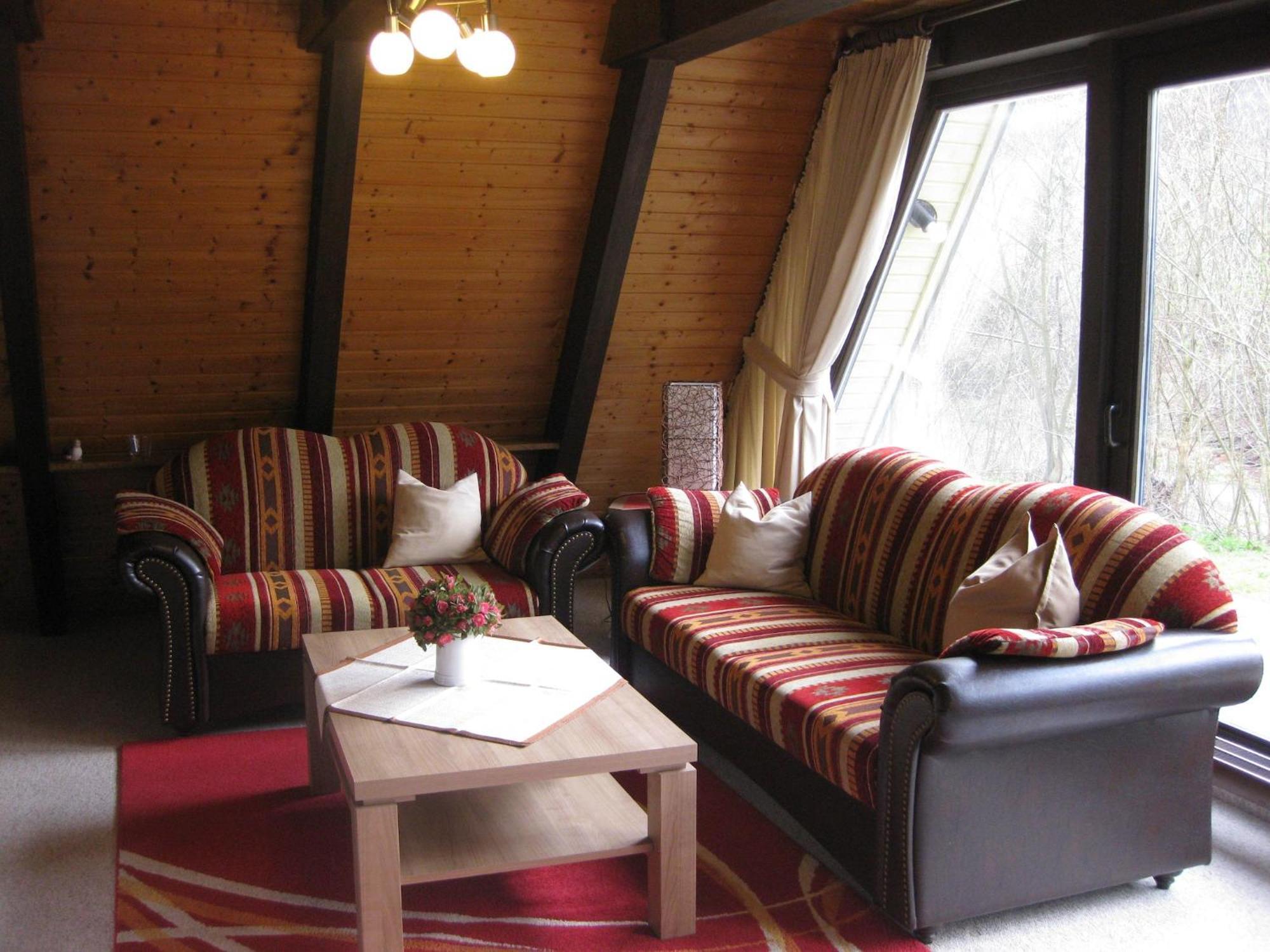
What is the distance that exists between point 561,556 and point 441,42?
1.89m

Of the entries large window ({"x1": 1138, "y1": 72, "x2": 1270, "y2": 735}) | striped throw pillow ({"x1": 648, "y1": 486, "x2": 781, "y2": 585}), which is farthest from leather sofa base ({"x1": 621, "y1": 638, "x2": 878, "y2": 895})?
large window ({"x1": 1138, "y1": 72, "x2": 1270, "y2": 735})

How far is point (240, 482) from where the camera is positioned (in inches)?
165

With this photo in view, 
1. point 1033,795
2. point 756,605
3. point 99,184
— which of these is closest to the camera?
point 1033,795

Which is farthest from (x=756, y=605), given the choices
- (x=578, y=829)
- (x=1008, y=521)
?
(x=578, y=829)

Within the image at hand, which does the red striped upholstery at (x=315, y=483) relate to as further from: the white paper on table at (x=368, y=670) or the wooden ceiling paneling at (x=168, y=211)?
the white paper on table at (x=368, y=670)

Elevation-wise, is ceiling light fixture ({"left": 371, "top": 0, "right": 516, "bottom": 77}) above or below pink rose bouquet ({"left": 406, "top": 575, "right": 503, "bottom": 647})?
above

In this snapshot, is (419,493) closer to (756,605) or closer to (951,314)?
(756,605)

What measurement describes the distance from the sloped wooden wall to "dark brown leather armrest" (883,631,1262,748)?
8.25 ft

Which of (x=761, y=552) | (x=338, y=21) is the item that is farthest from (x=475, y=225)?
(x=761, y=552)

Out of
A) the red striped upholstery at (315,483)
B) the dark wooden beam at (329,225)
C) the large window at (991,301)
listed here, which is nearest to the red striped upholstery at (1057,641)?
the large window at (991,301)

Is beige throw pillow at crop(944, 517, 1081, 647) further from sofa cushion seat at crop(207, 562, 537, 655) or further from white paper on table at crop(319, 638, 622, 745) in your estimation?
sofa cushion seat at crop(207, 562, 537, 655)

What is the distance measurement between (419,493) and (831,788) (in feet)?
6.70

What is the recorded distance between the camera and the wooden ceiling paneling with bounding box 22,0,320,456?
3.62 meters

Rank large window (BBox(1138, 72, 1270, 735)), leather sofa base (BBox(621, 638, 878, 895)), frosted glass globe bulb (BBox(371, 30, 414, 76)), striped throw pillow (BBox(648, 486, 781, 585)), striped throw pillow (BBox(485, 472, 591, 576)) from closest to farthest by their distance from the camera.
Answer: leather sofa base (BBox(621, 638, 878, 895))
frosted glass globe bulb (BBox(371, 30, 414, 76))
large window (BBox(1138, 72, 1270, 735))
striped throw pillow (BBox(648, 486, 781, 585))
striped throw pillow (BBox(485, 472, 591, 576))
